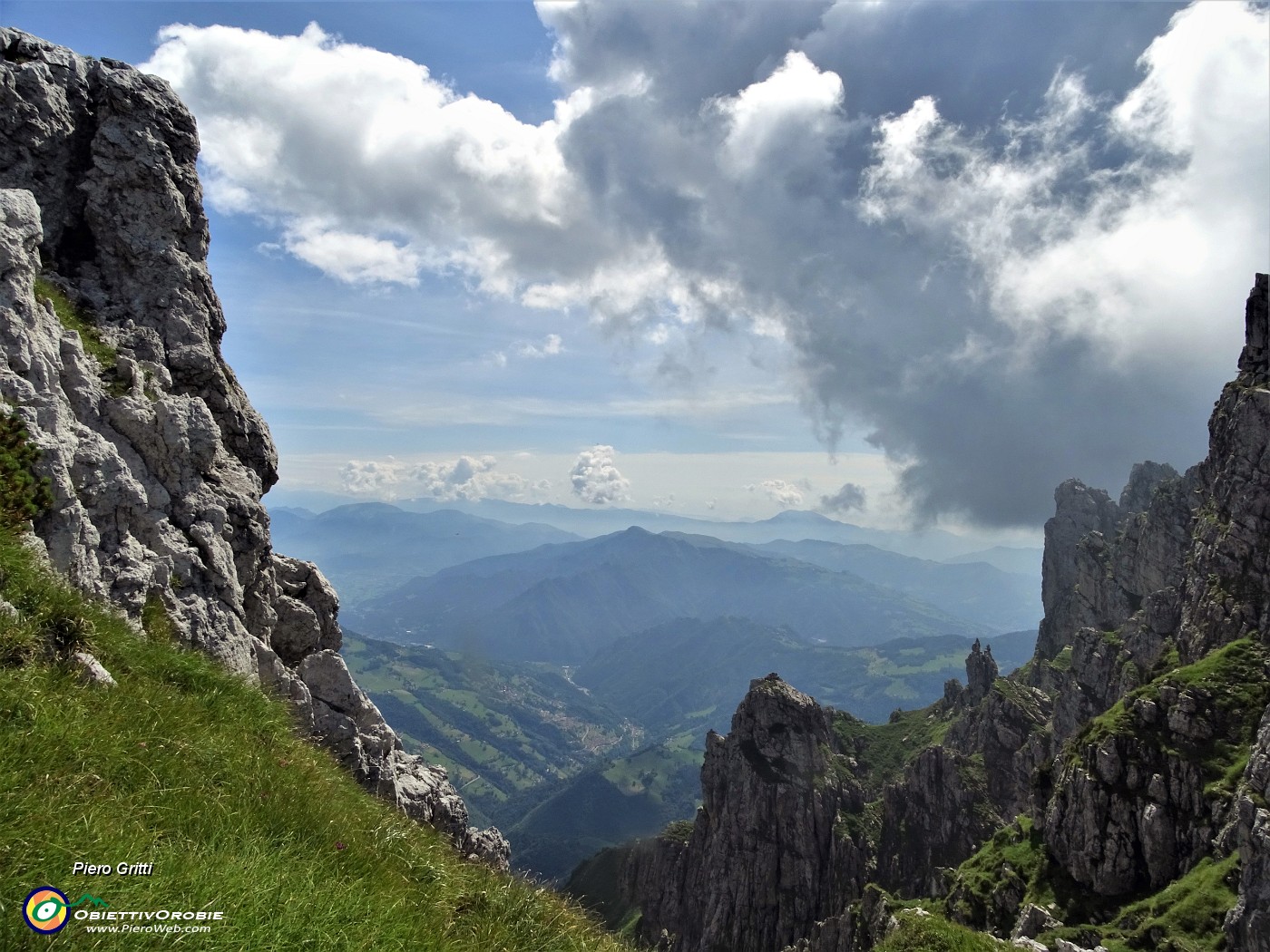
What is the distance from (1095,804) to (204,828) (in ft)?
436

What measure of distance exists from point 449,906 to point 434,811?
22.3 metres

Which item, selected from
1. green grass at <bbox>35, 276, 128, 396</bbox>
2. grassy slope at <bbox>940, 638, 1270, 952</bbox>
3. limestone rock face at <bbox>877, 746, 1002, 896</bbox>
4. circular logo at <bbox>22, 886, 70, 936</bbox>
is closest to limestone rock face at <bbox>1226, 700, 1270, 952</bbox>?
grassy slope at <bbox>940, 638, 1270, 952</bbox>

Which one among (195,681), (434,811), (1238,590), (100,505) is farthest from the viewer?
(1238,590)

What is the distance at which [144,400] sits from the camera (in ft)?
74.2

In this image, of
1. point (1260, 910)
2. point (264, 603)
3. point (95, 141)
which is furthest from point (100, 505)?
point (1260, 910)

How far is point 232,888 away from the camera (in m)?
6.84

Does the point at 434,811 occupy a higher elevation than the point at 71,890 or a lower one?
lower

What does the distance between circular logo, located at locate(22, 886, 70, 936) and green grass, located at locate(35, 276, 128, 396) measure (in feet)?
70.3

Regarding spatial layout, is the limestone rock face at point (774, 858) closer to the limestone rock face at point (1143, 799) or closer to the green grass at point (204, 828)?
the limestone rock face at point (1143, 799)

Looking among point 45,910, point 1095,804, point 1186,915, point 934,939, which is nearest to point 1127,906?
point 1095,804

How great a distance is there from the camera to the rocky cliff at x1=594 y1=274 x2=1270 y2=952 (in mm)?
85750

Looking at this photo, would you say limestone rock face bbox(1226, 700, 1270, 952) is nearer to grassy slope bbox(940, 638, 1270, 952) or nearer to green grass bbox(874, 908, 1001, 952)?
grassy slope bbox(940, 638, 1270, 952)

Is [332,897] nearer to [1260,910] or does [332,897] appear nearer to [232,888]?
[232,888]

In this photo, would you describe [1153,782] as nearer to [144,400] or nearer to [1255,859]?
[1255,859]
